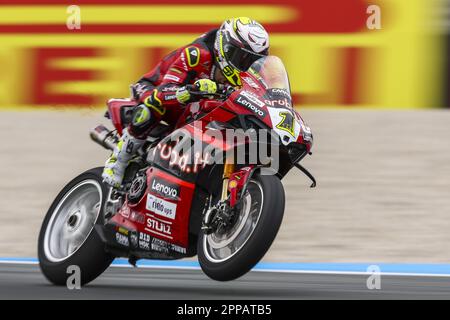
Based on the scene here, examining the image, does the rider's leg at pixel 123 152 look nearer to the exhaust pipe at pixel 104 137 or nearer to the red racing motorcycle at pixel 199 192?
the red racing motorcycle at pixel 199 192

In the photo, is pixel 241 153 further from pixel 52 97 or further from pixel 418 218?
pixel 52 97

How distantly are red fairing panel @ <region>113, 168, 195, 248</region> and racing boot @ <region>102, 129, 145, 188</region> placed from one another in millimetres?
203

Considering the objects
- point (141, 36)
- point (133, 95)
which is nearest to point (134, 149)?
point (133, 95)

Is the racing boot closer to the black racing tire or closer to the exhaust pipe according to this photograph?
the black racing tire

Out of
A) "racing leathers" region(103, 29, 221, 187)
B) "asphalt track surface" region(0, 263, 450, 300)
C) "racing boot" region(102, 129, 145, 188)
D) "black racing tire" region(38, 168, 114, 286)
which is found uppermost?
"racing leathers" region(103, 29, 221, 187)

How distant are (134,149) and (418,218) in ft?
13.5

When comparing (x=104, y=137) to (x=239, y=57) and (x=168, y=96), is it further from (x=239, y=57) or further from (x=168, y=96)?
(x=239, y=57)

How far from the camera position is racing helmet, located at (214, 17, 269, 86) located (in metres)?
6.47

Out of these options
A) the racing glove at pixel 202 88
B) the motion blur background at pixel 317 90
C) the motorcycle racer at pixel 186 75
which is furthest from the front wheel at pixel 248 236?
the motion blur background at pixel 317 90

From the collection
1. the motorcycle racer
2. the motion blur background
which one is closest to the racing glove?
the motorcycle racer

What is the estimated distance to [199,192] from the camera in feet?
21.4

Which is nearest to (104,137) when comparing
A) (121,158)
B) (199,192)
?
(121,158)

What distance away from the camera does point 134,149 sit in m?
7.01

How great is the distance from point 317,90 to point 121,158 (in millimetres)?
4612
